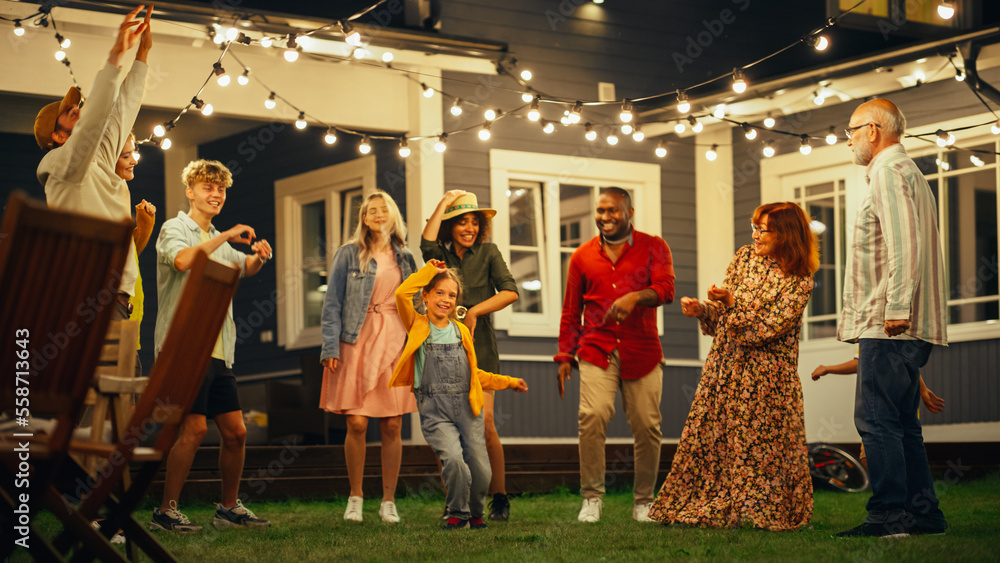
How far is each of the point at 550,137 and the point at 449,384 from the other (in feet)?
17.4

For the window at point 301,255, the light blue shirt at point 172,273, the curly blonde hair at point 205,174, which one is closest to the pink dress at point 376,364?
the light blue shirt at point 172,273

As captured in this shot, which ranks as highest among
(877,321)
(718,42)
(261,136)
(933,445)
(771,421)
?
(718,42)

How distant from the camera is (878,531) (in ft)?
12.7

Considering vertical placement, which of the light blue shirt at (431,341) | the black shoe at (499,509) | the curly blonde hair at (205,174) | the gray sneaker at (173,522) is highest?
the curly blonde hair at (205,174)

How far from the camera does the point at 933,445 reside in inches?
305

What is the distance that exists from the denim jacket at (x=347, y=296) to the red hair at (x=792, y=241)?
1.81m

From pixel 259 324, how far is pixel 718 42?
17.8 ft

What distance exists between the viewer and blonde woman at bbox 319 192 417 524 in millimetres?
5059

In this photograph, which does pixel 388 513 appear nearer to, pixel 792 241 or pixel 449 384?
pixel 449 384

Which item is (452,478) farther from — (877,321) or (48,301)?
Answer: (48,301)

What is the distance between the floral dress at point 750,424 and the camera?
439 cm

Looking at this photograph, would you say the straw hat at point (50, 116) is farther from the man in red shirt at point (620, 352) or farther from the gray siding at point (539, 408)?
the gray siding at point (539, 408)

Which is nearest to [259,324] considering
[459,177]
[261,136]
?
[261,136]

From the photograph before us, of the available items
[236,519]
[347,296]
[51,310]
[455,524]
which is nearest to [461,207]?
[347,296]
